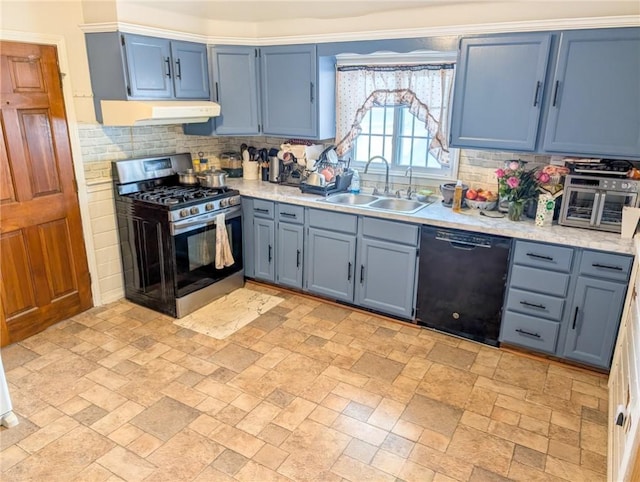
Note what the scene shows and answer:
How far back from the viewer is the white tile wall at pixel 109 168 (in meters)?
3.60

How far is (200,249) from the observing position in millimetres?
3789

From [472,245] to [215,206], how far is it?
206 cm

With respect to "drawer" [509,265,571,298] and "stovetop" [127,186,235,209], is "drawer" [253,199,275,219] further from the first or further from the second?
"drawer" [509,265,571,298]

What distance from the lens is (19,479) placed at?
85.3 inches

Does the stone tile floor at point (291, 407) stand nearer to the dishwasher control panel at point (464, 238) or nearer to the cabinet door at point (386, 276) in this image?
the cabinet door at point (386, 276)

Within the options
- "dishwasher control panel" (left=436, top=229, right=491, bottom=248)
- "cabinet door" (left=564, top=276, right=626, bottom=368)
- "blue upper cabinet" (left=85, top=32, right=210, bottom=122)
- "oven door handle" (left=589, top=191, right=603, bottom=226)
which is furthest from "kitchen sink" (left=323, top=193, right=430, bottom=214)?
"blue upper cabinet" (left=85, top=32, right=210, bottom=122)

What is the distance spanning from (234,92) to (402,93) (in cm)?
150

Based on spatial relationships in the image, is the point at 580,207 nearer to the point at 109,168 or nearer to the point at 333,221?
the point at 333,221

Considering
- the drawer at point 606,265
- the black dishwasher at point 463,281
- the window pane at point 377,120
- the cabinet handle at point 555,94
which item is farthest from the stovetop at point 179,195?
the drawer at point 606,265

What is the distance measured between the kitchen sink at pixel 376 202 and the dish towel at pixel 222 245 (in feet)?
2.95


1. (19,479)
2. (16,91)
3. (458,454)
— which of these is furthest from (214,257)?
(458,454)

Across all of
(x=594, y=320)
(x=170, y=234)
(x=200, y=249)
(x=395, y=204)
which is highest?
(x=395, y=204)

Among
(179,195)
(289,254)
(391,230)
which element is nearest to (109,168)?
(179,195)

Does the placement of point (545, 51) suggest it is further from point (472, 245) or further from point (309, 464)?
point (309, 464)
